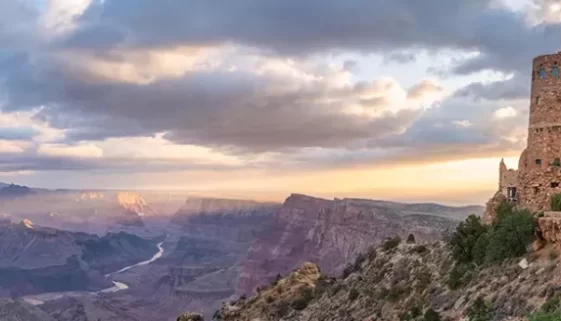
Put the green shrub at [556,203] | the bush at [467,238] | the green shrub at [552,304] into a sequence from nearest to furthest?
the green shrub at [552,304] → the green shrub at [556,203] → the bush at [467,238]

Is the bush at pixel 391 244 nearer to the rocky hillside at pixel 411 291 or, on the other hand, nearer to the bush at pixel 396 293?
the rocky hillside at pixel 411 291

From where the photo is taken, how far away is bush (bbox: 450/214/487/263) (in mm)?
35875

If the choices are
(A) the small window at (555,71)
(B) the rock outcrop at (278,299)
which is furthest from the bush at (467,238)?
(B) the rock outcrop at (278,299)

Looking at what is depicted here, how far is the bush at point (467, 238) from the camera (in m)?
35.9

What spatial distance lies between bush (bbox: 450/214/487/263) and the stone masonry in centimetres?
228

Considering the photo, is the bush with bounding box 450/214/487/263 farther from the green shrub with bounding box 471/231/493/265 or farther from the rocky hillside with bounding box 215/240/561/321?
the rocky hillside with bounding box 215/240/561/321

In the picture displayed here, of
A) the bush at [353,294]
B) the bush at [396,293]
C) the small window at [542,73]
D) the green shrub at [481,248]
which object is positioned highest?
the small window at [542,73]

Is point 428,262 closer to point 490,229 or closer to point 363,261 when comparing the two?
point 490,229

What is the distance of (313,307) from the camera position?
5028cm

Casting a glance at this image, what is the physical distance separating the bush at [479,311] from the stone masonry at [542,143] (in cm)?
749

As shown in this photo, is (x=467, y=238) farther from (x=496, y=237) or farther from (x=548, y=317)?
(x=548, y=317)

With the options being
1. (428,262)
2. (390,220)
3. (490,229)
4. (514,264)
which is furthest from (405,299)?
(390,220)

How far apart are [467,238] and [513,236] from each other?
17.7 ft

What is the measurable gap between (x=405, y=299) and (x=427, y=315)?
643 cm
